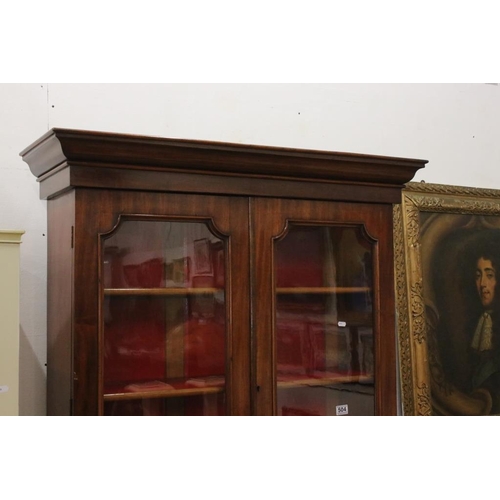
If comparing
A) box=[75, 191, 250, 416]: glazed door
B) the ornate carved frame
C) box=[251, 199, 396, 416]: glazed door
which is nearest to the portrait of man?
the ornate carved frame

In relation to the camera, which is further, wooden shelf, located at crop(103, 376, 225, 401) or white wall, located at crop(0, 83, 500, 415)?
white wall, located at crop(0, 83, 500, 415)


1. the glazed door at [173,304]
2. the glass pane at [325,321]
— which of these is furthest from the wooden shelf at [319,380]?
the glazed door at [173,304]

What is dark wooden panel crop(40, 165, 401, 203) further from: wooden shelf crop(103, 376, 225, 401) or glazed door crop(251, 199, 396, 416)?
wooden shelf crop(103, 376, 225, 401)

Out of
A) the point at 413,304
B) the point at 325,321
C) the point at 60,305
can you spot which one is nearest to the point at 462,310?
the point at 413,304

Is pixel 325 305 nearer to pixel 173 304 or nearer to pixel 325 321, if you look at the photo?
pixel 325 321

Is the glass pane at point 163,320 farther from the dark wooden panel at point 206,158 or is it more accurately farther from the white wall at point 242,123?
the white wall at point 242,123

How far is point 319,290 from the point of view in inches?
73.9

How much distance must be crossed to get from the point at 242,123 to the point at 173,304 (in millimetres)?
758

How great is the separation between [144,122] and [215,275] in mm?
603

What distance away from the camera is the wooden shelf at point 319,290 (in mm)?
1806

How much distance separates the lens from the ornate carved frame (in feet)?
7.61

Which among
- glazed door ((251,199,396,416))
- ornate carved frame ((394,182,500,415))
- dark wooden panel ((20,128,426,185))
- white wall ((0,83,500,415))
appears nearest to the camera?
dark wooden panel ((20,128,426,185))

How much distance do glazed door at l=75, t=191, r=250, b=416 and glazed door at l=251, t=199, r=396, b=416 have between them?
67mm

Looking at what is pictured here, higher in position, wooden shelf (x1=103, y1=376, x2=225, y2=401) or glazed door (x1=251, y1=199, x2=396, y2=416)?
glazed door (x1=251, y1=199, x2=396, y2=416)
